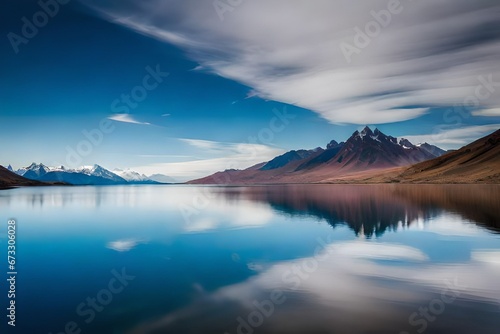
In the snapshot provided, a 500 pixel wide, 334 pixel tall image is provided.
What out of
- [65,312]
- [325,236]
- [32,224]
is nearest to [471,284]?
[325,236]

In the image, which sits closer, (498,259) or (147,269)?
(147,269)

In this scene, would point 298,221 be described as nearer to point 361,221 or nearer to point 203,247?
point 361,221

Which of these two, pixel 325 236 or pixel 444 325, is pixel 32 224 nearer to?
pixel 325 236

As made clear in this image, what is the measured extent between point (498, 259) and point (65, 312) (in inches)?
1081

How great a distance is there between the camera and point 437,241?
96.8ft

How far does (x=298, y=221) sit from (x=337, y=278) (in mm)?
26481

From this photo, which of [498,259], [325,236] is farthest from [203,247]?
[498,259]

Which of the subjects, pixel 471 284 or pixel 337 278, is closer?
pixel 471 284

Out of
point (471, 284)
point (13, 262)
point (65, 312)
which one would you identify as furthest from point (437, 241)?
point (13, 262)

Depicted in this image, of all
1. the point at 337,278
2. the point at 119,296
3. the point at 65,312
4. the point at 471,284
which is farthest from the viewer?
the point at 337,278

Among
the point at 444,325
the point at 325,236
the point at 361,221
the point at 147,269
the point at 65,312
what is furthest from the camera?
the point at 361,221

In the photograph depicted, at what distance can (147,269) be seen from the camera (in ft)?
69.1

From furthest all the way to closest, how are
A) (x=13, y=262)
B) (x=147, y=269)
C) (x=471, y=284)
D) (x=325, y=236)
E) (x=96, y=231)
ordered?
(x=96, y=231)
(x=325, y=236)
(x=13, y=262)
(x=147, y=269)
(x=471, y=284)

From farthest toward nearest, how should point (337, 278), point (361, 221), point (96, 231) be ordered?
1. point (361, 221)
2. point (96, 231)
3. point (337, 278)
